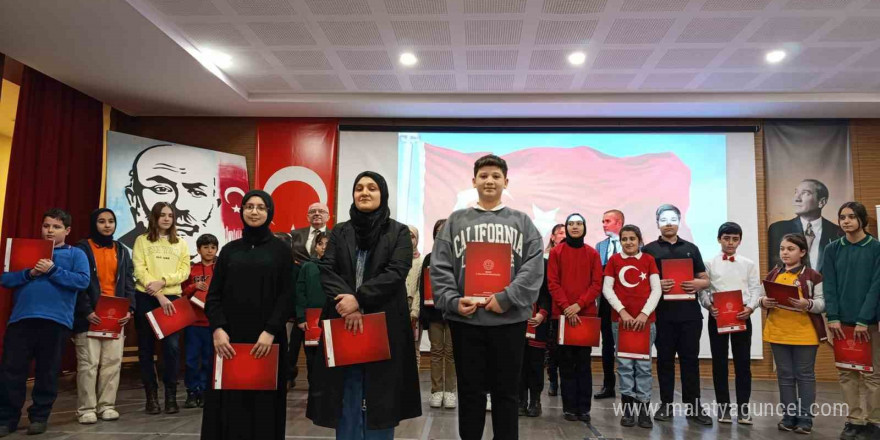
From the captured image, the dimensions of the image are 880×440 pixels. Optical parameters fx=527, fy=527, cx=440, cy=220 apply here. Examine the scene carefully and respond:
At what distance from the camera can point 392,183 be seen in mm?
6832

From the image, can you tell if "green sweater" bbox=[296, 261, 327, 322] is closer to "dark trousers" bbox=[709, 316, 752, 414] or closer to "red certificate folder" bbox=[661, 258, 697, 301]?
"red certificate folder" bbox=[661, 258, 697, 301]

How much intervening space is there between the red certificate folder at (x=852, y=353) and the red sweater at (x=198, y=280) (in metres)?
4.51

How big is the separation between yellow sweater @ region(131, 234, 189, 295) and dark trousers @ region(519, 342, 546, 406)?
2734 mm

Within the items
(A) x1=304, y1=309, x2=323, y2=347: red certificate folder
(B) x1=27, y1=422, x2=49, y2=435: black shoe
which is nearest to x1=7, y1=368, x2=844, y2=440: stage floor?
(B) x1=27, y1=422, x2=49, y2=435: black shoe

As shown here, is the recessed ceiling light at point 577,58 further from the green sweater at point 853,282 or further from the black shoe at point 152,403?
the black shoe at point 152,403

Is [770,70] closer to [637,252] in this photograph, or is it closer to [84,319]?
[637,252]

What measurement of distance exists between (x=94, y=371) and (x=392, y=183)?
12.9 ft

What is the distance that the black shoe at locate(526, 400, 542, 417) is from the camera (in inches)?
153

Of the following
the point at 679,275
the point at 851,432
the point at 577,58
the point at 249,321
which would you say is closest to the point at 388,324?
the point at 249,321

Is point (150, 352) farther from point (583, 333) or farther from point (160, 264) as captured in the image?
point (583, 333)

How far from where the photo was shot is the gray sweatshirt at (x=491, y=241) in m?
2.25

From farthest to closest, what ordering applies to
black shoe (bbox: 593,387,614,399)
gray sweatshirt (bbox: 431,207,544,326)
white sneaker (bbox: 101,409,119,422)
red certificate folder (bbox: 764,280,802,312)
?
black shoe (bbox: 593,387,614,399) → white sneaker (bbox: 101,409,119,422) → red certificate folder (bbox: 764,280,802,312) → gray sweatshirt (bbox: 431,207,544,326)

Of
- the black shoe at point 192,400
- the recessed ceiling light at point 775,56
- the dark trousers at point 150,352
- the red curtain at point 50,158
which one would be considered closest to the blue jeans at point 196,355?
the black shoe at point 192,400

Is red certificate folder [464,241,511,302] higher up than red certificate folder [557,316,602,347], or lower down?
higher up
